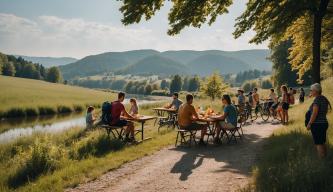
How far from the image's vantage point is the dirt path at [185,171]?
353 inches

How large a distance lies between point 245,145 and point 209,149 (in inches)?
64.4

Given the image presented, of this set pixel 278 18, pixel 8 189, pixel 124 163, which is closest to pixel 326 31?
pixel 278 18

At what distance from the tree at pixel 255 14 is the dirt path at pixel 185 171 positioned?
5.75 metres

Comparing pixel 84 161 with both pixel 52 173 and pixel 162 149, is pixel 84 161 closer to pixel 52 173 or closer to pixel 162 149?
pixel 52 173

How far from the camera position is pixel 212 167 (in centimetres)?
1082

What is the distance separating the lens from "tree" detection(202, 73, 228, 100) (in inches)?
2436

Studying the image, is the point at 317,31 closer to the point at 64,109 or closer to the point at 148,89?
the point at 64,109

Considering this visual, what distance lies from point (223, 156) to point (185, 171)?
2442 mm

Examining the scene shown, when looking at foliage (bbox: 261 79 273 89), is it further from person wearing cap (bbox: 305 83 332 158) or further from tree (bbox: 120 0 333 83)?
person wearing cap (bbox: 305 83 332 158)

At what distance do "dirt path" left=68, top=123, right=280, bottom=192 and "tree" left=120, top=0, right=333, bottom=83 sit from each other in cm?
575

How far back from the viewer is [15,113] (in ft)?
147

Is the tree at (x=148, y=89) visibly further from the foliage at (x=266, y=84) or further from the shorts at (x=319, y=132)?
the shorts at (x=319, y=132)

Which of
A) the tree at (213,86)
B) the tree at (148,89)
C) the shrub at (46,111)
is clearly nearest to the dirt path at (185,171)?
the shrub at (46,111)

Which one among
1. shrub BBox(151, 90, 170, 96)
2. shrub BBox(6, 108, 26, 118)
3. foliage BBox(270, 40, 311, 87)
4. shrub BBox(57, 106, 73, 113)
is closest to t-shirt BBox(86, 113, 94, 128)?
shrub BBox(6, 108, 26, 118)
